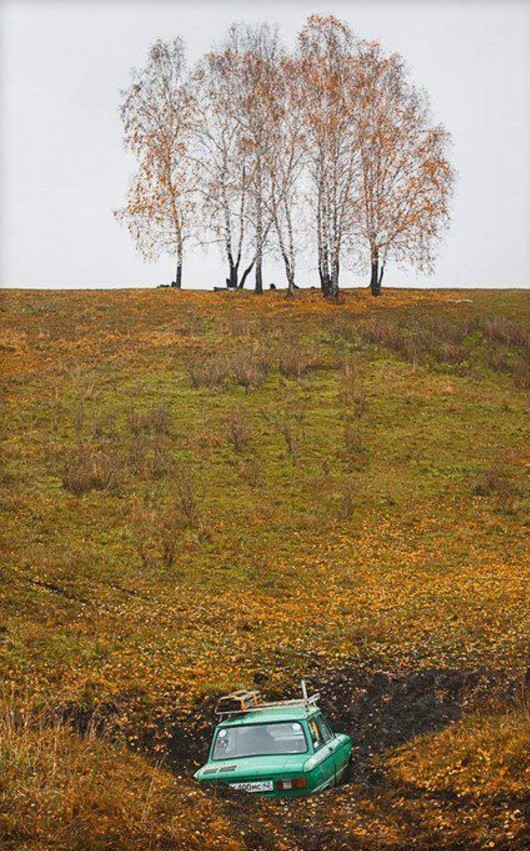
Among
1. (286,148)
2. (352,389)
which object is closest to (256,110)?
(286,148)

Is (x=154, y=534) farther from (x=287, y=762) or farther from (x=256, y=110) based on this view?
(x=256, y=110)

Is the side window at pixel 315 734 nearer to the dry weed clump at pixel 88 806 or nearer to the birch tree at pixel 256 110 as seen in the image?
the dry weed clump at pixel 88 806

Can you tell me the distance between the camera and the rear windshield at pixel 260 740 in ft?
38.5

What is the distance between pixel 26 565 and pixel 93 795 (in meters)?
12.2

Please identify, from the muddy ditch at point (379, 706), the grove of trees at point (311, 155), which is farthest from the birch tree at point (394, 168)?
the muddy ditch at point (379, 706)

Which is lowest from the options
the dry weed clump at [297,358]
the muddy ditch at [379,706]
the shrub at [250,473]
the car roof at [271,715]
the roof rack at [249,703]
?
the muddy ditch at [379,706]

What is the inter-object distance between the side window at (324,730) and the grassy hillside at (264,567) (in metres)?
0.80

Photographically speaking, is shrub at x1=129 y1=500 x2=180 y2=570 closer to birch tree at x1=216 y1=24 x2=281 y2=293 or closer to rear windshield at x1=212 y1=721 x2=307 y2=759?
rear windshield at x1=212 y1=721 x2=307 y2=759

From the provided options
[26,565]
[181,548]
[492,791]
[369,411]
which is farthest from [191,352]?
[492,791]

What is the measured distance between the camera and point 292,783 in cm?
1085

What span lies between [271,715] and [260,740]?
22.4 inches

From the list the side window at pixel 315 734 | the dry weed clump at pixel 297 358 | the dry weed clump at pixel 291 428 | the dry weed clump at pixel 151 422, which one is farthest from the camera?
the dry weed clump at pixel 297 358

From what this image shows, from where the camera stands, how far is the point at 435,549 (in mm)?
24266

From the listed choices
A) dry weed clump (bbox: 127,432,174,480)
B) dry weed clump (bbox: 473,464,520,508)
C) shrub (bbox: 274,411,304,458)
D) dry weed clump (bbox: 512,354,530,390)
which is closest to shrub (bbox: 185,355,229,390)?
shrub (bbox: 274,411,304,458)
